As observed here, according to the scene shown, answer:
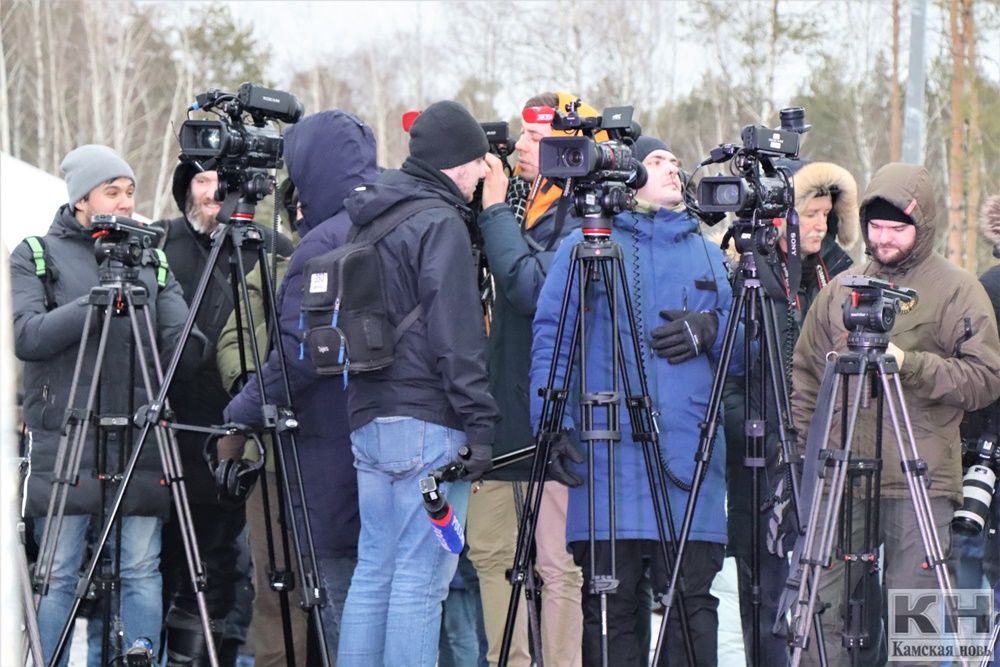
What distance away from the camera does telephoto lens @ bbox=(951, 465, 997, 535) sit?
4.53 m

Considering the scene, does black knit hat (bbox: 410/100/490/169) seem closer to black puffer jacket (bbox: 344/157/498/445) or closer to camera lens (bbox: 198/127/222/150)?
black puffer jacket (bbox: 344/157/498/445)

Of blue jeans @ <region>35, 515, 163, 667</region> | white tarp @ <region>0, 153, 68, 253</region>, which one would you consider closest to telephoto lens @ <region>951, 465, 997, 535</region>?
blue jeans @ <region>35, 515, 163, 667</region>

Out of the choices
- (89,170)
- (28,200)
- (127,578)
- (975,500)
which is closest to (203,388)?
(127,578)

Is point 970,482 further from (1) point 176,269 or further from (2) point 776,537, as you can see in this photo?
(1) point 176,269

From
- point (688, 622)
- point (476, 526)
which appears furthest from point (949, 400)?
point (476, 526)

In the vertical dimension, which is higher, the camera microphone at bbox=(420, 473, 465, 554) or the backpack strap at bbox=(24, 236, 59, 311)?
the backpack strap at bbox=(24, 236, 59, 311)

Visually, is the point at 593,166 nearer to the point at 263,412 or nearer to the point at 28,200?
the point at 263,412

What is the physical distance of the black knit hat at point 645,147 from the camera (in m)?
4.82

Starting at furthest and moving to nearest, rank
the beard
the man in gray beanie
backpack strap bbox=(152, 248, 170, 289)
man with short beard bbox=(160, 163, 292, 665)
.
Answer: the beard, backpack strap bbox=(152, 248, 170, 289), man with short beard bbox=(160, 163, 292, 665), the man in gray beanie

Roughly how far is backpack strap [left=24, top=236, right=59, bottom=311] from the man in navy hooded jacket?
924 millimetres

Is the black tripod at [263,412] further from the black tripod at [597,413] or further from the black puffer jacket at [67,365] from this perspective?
the black tripod at [597,413]

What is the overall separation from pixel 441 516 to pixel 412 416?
0.34 meters

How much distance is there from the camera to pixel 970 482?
4.62 metres

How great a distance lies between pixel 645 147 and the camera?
16.0 feet
